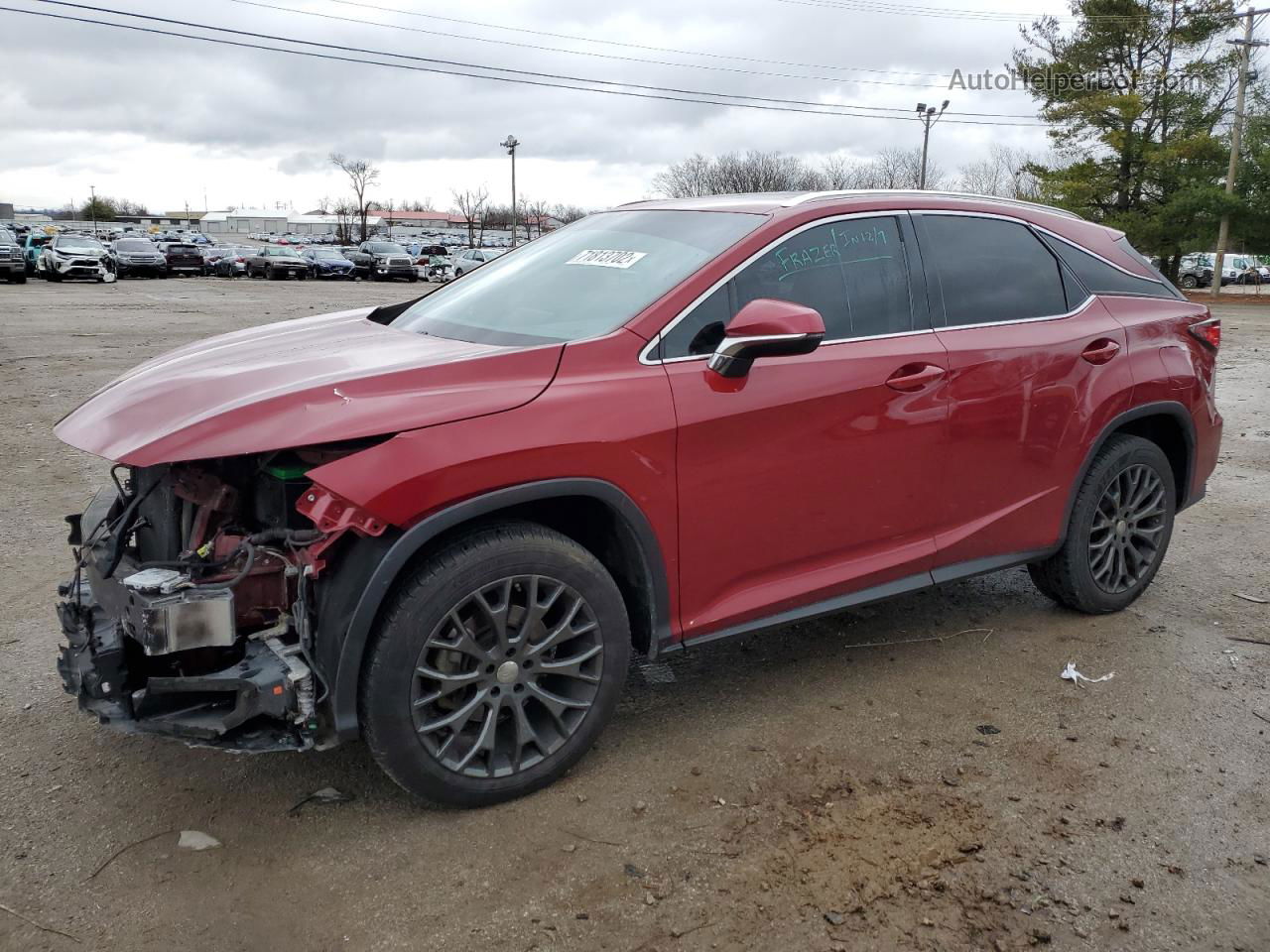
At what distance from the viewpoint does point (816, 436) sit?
348 centimetres

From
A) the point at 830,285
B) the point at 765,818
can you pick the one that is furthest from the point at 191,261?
the point at 765,818

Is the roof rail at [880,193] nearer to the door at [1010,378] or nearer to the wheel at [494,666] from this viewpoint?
the door at [1010,378]

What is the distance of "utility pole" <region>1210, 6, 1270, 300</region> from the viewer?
36312 mm

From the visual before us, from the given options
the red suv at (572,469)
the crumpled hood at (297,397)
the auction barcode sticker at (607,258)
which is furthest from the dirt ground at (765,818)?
the auction barcode sticker at (607,258)

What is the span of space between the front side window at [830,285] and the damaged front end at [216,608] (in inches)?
48.3

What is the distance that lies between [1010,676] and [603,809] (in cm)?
187

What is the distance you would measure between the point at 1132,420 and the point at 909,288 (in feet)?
4.58

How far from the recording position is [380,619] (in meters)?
2.86

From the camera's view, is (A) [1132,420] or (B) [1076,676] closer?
(B) [1076,676]

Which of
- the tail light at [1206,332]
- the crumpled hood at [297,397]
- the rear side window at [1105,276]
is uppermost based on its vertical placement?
the rear side window at [1105,276]

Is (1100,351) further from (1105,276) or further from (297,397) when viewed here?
(297,397)

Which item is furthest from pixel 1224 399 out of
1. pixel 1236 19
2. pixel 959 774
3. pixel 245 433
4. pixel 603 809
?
pixel 1236 19

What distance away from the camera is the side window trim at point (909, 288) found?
3.27 meters

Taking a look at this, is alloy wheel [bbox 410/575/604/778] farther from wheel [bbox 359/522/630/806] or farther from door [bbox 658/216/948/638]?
door [bbox 658/216/948/638]
